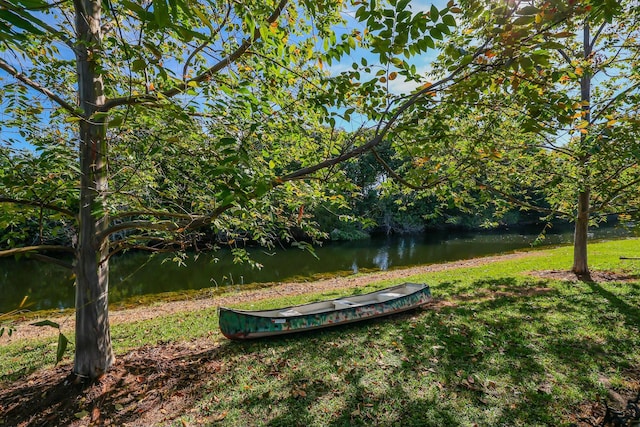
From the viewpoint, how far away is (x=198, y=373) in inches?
177

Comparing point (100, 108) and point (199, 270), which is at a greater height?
point (100, 108)

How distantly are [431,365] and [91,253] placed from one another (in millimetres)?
4887

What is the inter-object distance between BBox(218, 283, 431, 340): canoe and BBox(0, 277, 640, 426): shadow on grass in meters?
0.20

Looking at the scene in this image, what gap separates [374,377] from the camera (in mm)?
4191

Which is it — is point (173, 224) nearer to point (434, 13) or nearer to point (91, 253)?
point (91, 253)

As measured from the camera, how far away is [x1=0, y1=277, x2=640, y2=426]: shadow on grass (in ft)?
11.7

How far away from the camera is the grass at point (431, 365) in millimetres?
3557

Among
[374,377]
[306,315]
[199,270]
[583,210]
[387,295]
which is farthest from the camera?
[199,270]

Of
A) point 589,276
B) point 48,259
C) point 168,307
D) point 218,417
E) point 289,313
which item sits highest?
point 48,259

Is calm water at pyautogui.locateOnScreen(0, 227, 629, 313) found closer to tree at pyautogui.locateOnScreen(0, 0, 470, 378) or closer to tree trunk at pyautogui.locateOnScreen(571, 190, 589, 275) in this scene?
tree at pyautogui.locateOnScreen(0, 0, 470, 378)

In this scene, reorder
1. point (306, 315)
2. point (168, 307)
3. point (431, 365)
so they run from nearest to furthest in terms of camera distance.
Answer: point (431, 365) < point (306, 315) < point (168, 307)

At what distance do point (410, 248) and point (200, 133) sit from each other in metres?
24.3

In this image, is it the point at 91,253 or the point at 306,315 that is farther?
the point at 306,315

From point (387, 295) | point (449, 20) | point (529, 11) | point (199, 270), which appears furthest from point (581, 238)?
point (199, 270)
